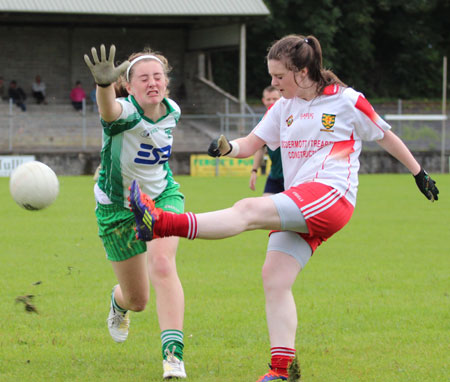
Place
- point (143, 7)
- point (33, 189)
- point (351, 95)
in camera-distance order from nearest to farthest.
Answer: point (351, 95) < point (33, 189) < point (143, 7)

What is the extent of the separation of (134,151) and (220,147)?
579 mm

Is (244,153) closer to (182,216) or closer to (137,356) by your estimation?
(182,216)

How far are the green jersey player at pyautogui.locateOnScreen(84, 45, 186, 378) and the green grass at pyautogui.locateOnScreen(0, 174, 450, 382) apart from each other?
432mm

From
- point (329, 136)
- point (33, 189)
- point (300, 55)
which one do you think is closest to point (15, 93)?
point (33, 189)

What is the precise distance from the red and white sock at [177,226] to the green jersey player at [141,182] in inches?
36.6

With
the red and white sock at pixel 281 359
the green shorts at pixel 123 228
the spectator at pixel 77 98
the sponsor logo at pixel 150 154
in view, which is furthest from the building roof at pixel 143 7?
the red and white sock at pixel 281 359

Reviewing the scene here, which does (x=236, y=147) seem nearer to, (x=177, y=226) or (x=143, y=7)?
(x=177, y=226)

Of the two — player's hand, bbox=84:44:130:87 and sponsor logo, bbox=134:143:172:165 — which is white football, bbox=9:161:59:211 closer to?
sponsor logo, bbox=134:143:172:165

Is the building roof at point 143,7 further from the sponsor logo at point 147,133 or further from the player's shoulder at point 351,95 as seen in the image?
the player's shoulder at point 351,95

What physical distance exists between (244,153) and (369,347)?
5.57ft

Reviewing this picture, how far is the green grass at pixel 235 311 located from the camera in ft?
16.9

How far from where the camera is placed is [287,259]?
180 inches

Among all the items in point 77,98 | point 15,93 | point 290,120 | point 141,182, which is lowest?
point 77,98

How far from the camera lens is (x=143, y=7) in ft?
107
